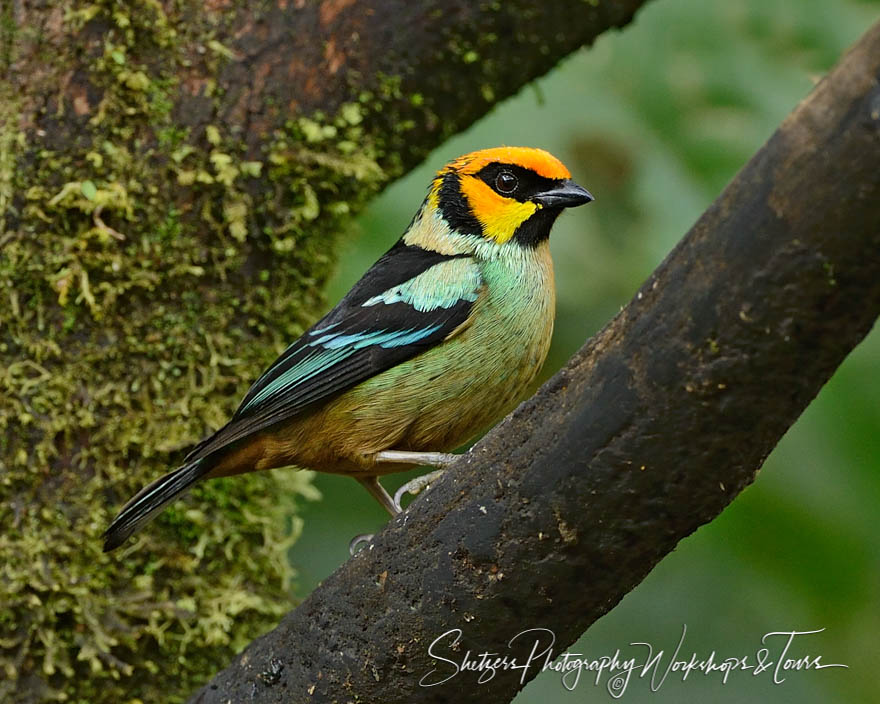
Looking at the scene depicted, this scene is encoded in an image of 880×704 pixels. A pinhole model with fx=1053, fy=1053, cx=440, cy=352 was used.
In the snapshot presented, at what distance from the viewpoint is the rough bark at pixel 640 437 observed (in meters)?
1.42

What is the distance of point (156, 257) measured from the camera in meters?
3.21

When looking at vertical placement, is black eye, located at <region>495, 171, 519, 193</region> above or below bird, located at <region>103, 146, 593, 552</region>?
above

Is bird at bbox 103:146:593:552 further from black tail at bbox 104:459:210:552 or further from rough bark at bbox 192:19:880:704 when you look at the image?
rough bark at bbox 192:19:880:704

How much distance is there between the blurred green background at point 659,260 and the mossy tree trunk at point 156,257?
523mm

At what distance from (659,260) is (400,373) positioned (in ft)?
3.28

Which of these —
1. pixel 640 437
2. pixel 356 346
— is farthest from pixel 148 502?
pixel 640 437

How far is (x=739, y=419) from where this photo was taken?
162 cm

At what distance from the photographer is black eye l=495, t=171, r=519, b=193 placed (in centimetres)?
345

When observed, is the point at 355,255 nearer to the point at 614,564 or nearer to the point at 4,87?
the point at 4,87

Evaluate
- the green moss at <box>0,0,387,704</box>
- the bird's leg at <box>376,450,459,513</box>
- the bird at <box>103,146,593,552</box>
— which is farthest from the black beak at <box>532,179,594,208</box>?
the bird's leg at <box>376,450,459,513</box>

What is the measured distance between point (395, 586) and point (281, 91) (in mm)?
1741

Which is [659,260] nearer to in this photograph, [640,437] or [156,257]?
[156,257]

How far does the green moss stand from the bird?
262 millimetres

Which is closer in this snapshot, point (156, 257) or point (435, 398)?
point (435, 398)
